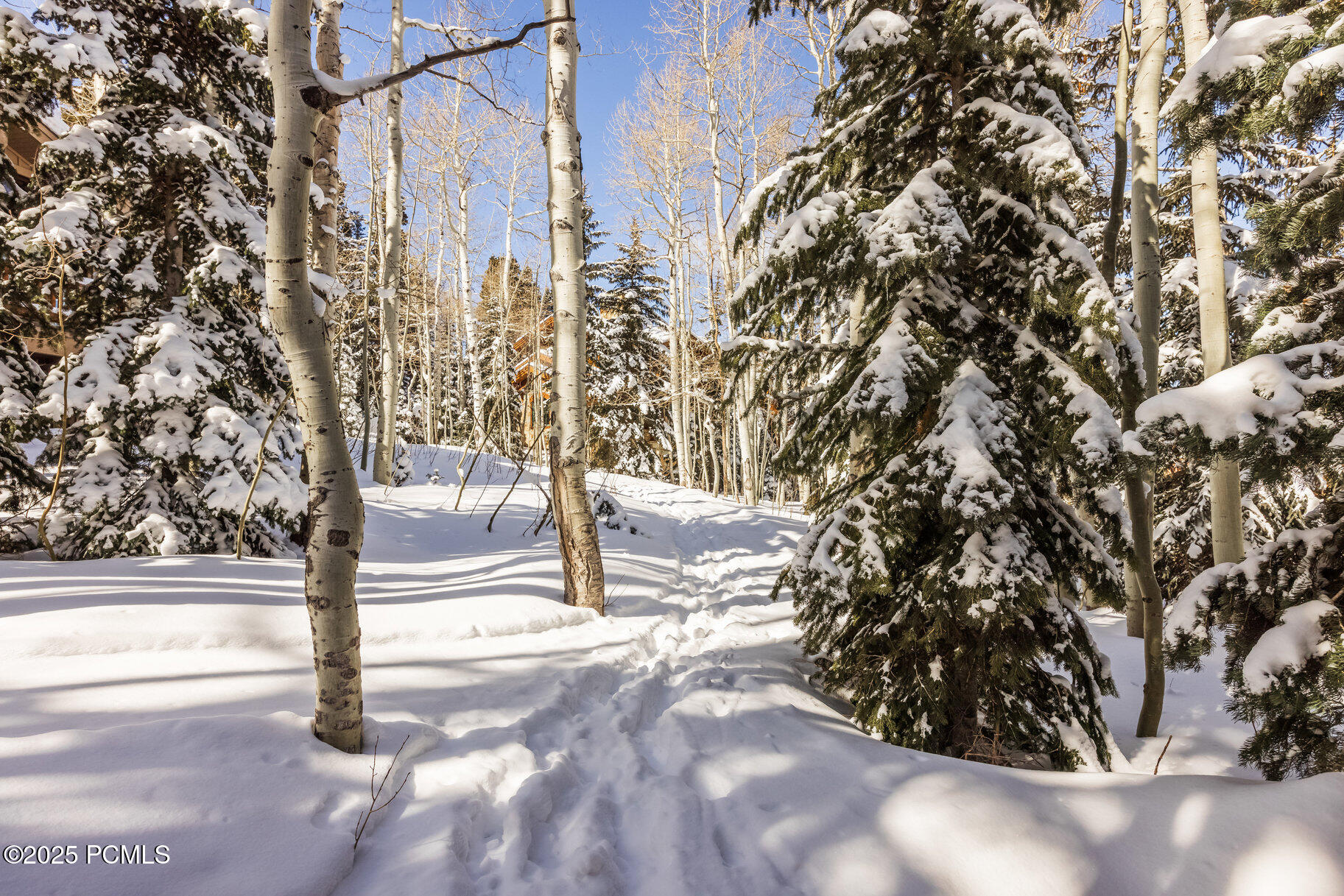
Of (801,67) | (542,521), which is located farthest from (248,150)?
(801,67)

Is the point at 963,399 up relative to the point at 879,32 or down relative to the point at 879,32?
down

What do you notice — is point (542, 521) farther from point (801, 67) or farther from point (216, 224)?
point (801, 67)

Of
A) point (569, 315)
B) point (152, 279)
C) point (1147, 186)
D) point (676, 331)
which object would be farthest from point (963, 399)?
point (676, 331)

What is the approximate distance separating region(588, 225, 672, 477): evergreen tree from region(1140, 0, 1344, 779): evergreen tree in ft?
58.5

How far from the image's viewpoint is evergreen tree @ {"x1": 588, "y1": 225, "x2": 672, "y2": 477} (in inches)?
825

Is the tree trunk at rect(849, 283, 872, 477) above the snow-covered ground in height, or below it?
above

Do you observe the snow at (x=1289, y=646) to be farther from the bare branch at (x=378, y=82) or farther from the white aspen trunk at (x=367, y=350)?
the white aspen trunk at (x=367, y=350)

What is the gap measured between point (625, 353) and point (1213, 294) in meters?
18.3

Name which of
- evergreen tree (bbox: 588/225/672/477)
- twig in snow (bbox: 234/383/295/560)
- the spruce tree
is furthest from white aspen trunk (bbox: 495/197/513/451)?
twig in snow (bbox: 234/383/295/560)

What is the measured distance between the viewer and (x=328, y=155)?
700 cm

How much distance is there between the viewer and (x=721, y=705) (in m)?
3.41

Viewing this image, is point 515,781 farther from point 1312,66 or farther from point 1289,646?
point 1312,66

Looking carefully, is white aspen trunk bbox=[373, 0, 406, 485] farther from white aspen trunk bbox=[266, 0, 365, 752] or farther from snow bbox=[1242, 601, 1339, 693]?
snow bbox=[1242, 601, 1339, 693]

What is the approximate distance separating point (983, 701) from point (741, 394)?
1328 cm
